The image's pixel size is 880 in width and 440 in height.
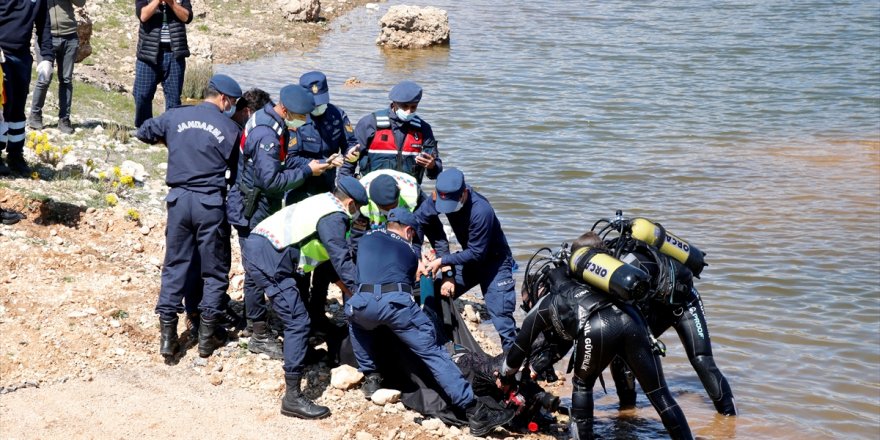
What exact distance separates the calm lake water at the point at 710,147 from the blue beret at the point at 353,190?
2689mm

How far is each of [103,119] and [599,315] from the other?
344 inches

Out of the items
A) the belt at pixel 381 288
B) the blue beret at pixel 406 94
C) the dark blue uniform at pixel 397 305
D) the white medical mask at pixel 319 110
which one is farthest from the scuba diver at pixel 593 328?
the white medical mask at pixel 319 110

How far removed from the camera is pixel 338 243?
715cm

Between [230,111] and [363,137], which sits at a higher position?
[230,111]

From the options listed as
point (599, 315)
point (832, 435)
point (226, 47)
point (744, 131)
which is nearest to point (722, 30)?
point (744, 131)

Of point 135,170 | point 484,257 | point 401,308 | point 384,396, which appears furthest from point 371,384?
point 135,170

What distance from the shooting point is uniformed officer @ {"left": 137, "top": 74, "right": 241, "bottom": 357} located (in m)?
7.61

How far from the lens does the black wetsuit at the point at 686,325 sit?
7.77 metres

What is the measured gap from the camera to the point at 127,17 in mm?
23125

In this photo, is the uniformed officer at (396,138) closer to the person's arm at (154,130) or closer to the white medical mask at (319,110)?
the white medical mask at (319,110)

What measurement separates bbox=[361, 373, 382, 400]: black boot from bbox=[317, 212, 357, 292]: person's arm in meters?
0.73

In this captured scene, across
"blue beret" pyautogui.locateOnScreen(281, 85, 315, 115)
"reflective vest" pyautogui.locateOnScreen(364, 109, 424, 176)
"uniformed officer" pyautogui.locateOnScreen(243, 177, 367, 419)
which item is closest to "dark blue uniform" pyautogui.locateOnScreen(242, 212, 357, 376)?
"uniformed officer" pyautogui.locateOnScreen(243, 177, 367, 419)

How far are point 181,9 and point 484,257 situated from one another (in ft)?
17.1

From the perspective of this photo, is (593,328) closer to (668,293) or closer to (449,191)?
(668,293)
